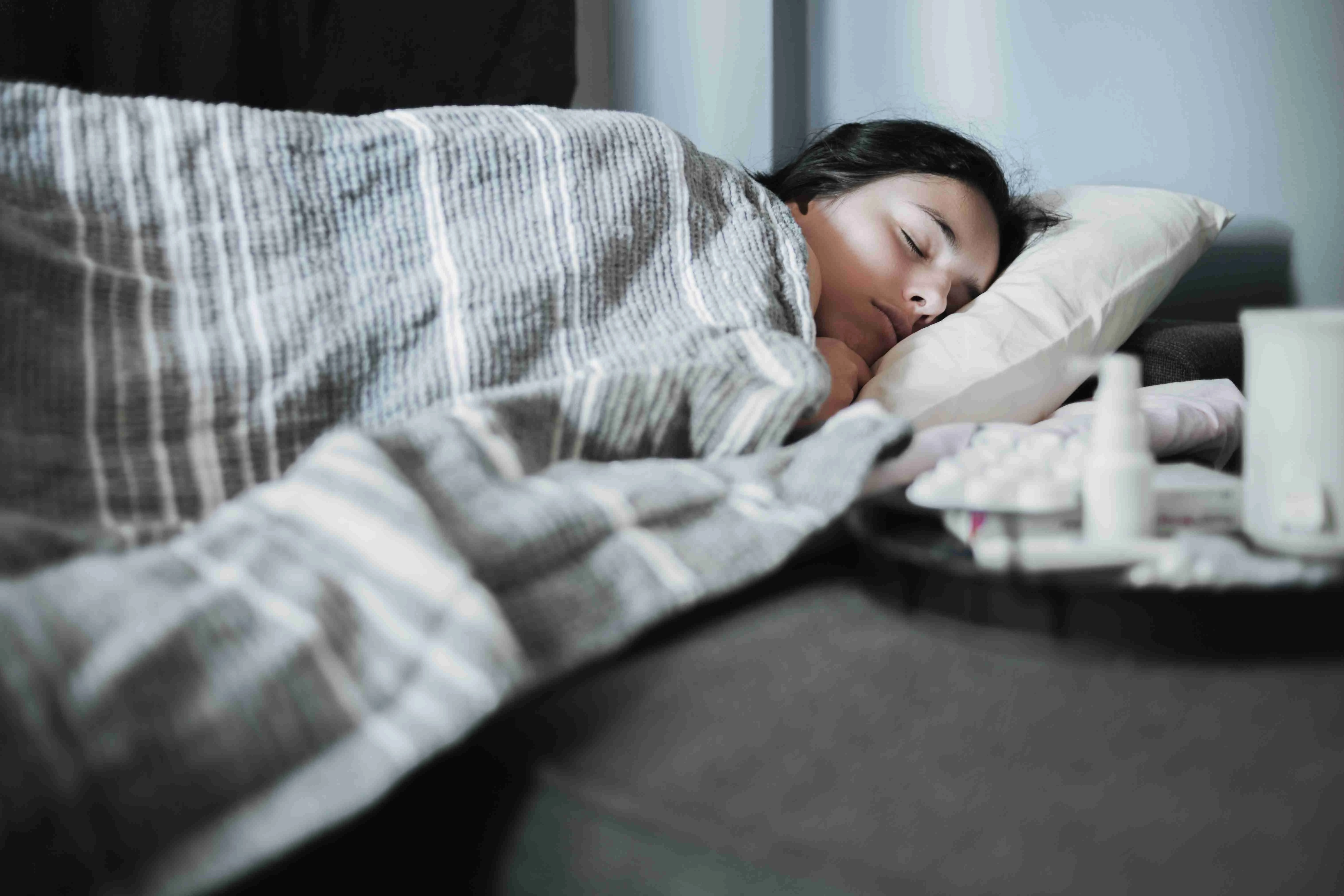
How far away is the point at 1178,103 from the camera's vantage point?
142 cm

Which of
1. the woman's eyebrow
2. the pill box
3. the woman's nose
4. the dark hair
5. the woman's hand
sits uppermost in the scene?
the dark hair

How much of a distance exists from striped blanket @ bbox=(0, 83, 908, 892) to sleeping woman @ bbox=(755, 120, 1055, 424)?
0.14 meters

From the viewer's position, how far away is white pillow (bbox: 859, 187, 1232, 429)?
99cm

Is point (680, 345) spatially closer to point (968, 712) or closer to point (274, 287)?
point (274, 287)

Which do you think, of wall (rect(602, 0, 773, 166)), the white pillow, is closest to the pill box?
the white pillow

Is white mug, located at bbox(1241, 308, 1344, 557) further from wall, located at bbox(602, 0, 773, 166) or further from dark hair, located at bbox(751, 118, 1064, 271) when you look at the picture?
wall, located at bbox(602, 0, 773, 166)

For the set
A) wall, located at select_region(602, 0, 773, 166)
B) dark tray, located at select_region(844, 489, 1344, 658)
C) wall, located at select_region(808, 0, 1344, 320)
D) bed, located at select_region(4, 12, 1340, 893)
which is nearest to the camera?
bed, located at select_region(4, 12, 1340, 893)

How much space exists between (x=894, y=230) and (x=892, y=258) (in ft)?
0.11

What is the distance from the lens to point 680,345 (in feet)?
2.68

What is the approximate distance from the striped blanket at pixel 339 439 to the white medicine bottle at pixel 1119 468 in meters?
0.15

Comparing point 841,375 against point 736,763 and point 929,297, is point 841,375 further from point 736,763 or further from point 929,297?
point 736,763

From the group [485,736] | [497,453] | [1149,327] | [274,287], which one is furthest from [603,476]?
[1149,327]

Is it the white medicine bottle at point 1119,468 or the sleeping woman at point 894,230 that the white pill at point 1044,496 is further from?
the sleeping woman at point 894,230

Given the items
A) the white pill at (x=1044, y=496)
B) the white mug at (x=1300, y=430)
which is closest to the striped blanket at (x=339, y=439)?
the white pill at (x=1044, y=496)
